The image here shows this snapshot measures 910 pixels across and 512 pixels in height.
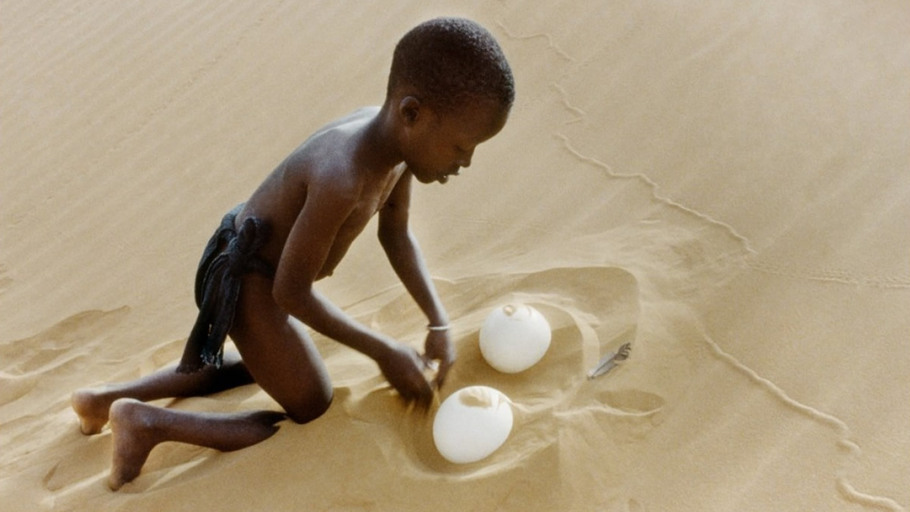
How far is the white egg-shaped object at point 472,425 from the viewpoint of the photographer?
6.49 ft

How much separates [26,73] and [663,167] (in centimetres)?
426

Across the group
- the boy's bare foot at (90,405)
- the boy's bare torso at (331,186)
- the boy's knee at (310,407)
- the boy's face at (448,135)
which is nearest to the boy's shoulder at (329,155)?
the boy's bare torso at (331,186)

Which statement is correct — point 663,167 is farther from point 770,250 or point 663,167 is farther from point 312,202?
point 312,202

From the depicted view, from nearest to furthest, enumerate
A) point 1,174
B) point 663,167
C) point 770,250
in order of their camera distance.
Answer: point 770,250 < point 663,167 < point 1,174

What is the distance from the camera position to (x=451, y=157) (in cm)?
191

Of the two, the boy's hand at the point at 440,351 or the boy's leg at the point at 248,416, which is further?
the boy's hand at the point at 440,351

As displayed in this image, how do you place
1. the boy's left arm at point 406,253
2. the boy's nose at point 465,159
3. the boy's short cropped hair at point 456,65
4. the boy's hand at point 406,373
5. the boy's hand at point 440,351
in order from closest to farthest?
the boy's short cropped hair at point 456,65, the boy's nose at point 465,159, the boy's hand at point 406,373, the boy's hand at point 440,351, the boy's left arm at point 406,253

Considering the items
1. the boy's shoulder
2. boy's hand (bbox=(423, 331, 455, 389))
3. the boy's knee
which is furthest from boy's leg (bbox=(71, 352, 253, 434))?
the boy's shoulder

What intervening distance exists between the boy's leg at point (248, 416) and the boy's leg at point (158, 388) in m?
Result: 0.22

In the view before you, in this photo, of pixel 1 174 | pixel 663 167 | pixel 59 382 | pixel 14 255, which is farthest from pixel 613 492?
pixel 1 174

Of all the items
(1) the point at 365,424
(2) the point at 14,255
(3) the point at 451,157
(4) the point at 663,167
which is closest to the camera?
(3) the point at 451,157

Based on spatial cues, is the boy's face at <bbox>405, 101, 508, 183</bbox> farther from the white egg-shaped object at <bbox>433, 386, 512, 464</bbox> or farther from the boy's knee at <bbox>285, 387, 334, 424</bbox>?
the boy's knee at <bbox>285, 387, 334, 424</bbox>

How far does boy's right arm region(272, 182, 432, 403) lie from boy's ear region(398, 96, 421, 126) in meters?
0.25

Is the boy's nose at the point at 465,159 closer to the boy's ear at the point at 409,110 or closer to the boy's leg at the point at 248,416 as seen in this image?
the boy's ear at the point at 409,110
